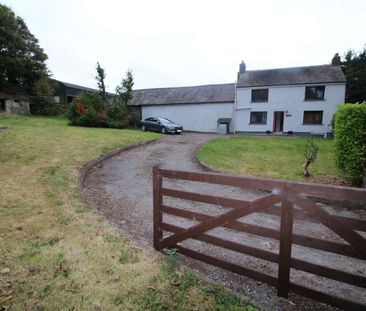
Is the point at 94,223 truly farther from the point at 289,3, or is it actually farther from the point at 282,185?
the point at 289,3

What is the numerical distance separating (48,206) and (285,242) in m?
5.10

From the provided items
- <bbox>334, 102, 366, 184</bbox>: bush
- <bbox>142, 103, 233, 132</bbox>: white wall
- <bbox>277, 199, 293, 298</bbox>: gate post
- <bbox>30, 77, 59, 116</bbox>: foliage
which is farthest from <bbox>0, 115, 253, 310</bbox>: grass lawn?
<bbox>30, 77, 59, 116</bbox>: foliage

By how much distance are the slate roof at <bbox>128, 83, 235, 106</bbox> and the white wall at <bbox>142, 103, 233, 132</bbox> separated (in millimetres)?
535

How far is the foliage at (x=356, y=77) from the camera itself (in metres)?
32.8

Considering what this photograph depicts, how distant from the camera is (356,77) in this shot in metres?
33.9

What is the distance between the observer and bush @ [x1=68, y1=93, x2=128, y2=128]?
75.3 ft

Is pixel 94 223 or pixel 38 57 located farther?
pixel 38 57

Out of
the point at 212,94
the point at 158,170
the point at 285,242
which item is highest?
the point at 212,94

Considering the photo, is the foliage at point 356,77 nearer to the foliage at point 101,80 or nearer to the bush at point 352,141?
the bush at point 352,141

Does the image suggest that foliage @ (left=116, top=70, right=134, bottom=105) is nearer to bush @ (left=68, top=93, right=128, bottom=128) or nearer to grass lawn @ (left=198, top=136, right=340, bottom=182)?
bush @ (left=68, top=93, right=128, bottom=128)

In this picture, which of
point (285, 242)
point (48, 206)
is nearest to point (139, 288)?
point (285, 242)

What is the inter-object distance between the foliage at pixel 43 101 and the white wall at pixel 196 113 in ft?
43.3

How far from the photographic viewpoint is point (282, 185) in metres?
2.67

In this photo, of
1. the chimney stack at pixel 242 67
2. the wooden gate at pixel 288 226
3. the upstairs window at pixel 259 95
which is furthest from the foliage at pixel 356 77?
the wooden gate at pixel 288 226
